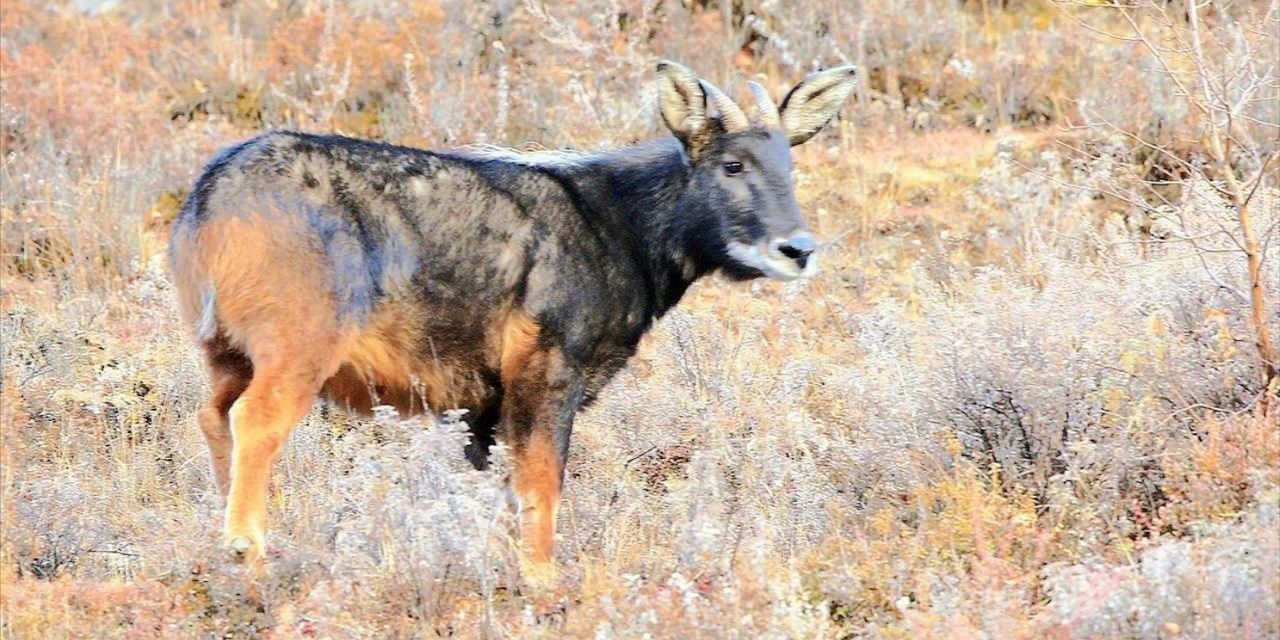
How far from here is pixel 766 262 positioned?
7.31 meters

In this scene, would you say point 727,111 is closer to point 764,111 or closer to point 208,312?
point 764,111

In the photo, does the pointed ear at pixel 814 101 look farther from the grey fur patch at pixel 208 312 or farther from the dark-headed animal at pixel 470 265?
the grey fur patch at pixel 208 312

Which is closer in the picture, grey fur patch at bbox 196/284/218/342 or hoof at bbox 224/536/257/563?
hoof at bbox 224/536/257/563

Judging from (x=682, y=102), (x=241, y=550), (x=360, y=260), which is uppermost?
(x=682, y=102)

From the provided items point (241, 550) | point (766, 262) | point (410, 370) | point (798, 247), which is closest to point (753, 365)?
point (766, 262)

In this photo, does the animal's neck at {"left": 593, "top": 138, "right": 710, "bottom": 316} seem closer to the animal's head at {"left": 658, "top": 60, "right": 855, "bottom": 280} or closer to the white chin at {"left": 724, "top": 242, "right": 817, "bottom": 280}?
the animal's head at {"left": 658, "top": 60, "right": 855, "bottom": 280}

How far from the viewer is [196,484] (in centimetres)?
809

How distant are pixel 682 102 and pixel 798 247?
0.83 m

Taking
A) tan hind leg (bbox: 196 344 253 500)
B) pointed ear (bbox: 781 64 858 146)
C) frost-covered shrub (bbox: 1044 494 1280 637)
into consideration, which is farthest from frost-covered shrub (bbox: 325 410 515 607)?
pointed ear (bbox: 781 64 858 146)

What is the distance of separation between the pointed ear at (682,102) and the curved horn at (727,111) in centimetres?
4

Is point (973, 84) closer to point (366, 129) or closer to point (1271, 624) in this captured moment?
point (366, 129)

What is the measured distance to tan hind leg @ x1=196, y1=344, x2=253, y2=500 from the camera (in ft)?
22.8

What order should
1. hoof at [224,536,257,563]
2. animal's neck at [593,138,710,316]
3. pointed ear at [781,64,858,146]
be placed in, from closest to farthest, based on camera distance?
hoof at [224,536,257,563] < animal's neck at [593,138,710,316] < pointed ear at [781,64,858,146]

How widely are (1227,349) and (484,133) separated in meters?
6.55
